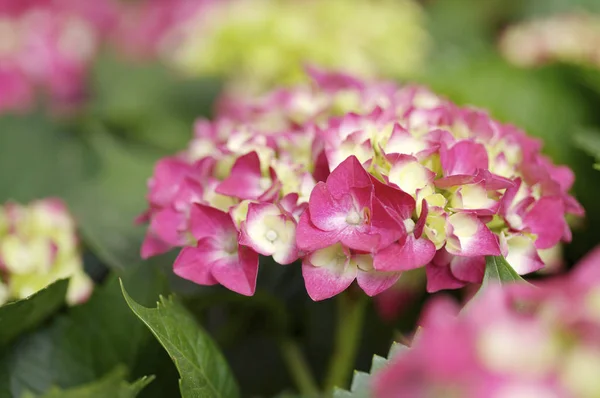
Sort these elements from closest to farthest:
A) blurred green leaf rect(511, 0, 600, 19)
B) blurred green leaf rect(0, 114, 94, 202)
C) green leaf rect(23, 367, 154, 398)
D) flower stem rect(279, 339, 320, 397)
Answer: green leaf rect(23, 367, 154, 398)
flower stem rect(279, 339, 320, 397)
blurred green leaf rect(0, 114, 94, 202)
blurred green leaf rect(511, 0, 600, 19)

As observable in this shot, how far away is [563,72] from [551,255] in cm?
30

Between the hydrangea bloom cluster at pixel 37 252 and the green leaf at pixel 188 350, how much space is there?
97 millimetres

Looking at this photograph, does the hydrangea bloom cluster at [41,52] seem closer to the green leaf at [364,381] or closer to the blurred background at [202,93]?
the blurred background at [202,93]

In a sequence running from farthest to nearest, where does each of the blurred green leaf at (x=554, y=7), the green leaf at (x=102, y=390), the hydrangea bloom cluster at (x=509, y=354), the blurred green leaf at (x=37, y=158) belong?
the blurred green leaf at (x=554, y=7) < the blurred green leaf at (x=37, y=158) < the green leaf at (x=102, y=390) < the hydrangea bloom cluster at (x=509, y=354)

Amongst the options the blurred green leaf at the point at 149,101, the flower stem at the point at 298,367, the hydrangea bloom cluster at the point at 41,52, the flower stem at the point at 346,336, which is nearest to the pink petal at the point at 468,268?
the flower stem at the point at 346,336

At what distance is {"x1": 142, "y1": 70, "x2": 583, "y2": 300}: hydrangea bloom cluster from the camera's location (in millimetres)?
365

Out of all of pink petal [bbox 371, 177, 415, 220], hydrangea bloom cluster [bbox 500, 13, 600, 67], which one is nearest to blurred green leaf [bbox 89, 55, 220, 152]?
hydrangea bloom cluster [bbox 500, 13, 600, 67]

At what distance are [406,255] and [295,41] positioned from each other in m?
0.52

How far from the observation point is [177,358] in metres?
0.36

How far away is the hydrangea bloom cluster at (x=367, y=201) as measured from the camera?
365mm

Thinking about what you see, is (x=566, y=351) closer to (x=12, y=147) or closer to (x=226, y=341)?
(x=226, y=341)

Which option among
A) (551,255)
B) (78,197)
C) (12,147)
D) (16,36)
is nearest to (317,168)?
(551,255)

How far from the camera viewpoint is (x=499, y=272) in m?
0.36

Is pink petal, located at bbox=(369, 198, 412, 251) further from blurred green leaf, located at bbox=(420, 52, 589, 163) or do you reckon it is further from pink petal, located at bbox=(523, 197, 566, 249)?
blurred green leaf, located at bbox=(420, 52, 589, 163)
